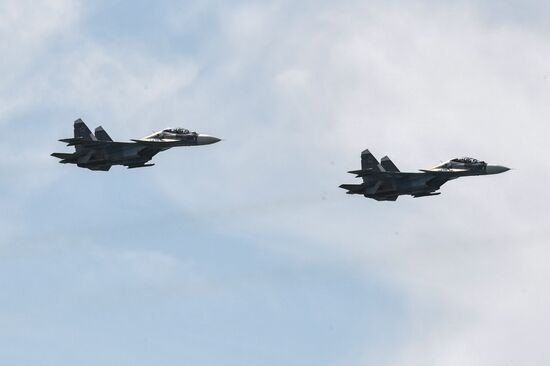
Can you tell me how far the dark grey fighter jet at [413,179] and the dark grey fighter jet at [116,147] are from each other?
1788 cm

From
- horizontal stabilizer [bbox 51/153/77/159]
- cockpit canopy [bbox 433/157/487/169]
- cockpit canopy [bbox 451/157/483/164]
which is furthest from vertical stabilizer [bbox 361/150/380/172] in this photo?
horizontal stabilizer [bbox 51/153/77/159]

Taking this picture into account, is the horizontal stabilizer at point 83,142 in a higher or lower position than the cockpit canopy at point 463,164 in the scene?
higher

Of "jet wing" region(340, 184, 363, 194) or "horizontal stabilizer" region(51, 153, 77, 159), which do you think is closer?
"horizontal stabilizer" region(51, 153, 77, 159)

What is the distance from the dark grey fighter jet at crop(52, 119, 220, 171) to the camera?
144 meters

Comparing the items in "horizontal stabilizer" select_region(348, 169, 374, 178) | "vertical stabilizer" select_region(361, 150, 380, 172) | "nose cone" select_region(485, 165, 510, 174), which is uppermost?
"vertical stabilizer" select_region(361, 150, 380, 172)

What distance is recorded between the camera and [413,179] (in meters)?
144

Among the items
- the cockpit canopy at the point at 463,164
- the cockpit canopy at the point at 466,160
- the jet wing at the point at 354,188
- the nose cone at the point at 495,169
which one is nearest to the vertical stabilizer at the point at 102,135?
the jet wing at the point at 354,188

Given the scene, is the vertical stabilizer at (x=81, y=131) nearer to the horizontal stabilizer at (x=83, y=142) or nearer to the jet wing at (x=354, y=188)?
the horizontal stabilizer at (x=83, y=142)

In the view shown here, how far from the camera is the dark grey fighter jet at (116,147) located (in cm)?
14400

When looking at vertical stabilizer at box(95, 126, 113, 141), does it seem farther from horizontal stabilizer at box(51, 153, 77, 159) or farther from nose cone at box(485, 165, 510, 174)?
nose cone at box(485, 165, 510, 174)

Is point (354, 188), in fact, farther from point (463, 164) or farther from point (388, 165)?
point (463, 164)

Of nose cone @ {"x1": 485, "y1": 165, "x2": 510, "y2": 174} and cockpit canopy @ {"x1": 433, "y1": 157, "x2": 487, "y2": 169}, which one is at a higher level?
cockpit canopy @ {"x1": 433, "y1": 157, "x2": 487, "y2": 169}

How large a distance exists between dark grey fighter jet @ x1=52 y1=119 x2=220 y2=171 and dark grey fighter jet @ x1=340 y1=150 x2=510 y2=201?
58.7ft

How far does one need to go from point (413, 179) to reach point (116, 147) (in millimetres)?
33362
